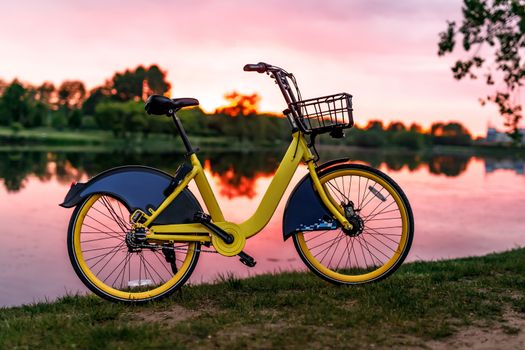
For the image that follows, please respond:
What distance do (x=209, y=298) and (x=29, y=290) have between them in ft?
28.4

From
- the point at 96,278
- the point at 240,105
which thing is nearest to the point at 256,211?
the point at 96,278

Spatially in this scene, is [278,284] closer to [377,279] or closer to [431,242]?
[377,279]

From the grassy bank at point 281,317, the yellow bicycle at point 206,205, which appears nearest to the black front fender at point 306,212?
the yellow bicycle at point 206,205

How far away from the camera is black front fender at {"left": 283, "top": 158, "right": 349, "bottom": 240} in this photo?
4.87m

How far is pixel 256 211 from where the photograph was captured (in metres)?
4.80

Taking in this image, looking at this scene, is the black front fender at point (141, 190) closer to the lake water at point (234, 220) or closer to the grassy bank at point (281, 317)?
the grassy bank at point (281, 317)

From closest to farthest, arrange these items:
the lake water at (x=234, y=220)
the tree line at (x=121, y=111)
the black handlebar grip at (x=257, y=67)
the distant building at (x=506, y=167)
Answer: the black handlebar grip at (x=257, y=67) → the lake water at (x=234, y=220) → the distant building at (x=506, y=167) → the tree line at (x=121, y=111)

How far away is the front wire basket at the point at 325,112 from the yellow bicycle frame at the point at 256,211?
191mm

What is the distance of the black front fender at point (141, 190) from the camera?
4.64 m

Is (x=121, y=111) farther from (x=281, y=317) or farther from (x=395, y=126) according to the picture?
(x=395, y=126)

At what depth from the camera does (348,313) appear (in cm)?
418

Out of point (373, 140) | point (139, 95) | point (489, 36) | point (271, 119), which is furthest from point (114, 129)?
point (489, 36)

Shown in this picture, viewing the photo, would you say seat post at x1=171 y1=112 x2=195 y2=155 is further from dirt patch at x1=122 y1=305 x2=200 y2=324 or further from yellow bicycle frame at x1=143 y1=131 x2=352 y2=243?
dirt patch at x1=122 y1=305 x2=200 y2=324

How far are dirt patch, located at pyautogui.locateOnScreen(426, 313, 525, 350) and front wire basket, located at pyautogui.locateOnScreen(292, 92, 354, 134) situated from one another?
1857mm
